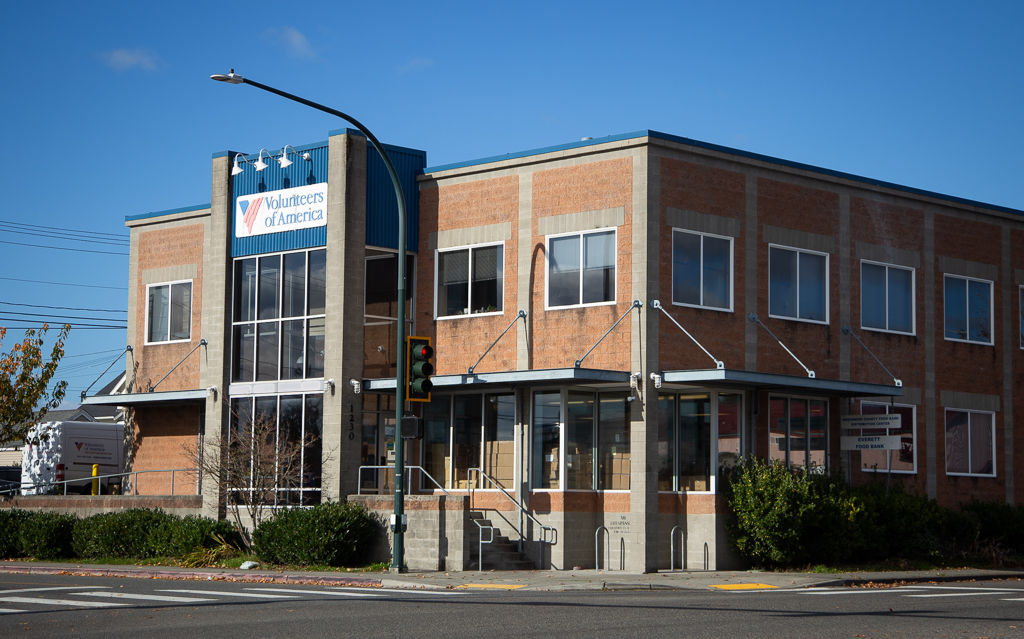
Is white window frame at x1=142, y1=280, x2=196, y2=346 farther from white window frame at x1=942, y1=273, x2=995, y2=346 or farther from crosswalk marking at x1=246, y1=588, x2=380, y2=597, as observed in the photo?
white window frame at x1=942, y1=273, x2=995, y2=346

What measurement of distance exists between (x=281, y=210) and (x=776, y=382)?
503 inches

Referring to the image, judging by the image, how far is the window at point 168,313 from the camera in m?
35.2

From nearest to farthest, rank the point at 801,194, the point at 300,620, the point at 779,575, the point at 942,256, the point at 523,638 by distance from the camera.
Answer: the point at 523,638 → the point at 300,620 → the point at 779,575 → the point at 801,194 → the point at 942,256

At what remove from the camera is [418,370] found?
80.1 feet

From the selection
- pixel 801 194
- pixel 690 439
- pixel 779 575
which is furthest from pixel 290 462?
pixel 801 194

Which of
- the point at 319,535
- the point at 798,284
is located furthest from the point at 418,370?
the point at 798,284

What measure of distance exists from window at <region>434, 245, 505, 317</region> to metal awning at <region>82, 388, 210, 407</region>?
270 inches

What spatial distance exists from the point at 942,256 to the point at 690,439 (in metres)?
9.70

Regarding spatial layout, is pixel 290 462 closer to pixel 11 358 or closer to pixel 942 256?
pixel 11 358

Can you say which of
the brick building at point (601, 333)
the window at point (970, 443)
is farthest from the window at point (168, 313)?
the window at point (970, 443)

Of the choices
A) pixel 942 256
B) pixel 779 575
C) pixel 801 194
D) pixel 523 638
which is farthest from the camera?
pixel 942 256

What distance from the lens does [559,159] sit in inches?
1147

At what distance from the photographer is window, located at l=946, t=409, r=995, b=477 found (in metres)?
32.9

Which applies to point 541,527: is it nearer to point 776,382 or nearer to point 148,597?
point 776,382
